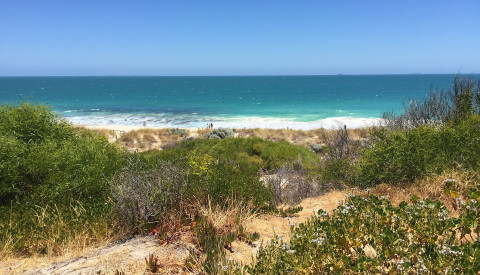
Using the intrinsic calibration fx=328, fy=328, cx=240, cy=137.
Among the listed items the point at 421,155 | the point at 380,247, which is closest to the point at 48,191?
the point at 380,247

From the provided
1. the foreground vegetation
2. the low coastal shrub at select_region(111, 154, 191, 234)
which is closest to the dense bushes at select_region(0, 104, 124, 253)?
the foreground vegetation

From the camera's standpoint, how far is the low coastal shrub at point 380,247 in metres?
3.20

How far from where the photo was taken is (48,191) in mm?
6551

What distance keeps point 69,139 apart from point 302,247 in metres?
8.62

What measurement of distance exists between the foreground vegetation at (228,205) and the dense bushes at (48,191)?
0.9 inches

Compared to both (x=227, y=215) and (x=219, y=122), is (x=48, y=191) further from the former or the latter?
(x=219, y=122)

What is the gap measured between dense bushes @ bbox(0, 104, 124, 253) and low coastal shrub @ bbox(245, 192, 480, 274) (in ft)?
12.0

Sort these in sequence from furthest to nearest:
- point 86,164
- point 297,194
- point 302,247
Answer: point 297,194, point 86,164, point 302,247

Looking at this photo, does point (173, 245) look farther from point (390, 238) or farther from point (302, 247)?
point (390, 238)

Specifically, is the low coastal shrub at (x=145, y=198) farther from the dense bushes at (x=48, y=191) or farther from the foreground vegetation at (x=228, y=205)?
the dense bushes at (x=48, y=191)

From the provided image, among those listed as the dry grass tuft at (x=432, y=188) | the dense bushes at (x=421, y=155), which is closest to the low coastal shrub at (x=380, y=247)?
the dry grass tuft at (x=432, y=188)

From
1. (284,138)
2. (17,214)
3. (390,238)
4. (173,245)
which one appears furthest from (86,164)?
(284,138)

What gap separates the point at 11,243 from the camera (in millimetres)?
5539

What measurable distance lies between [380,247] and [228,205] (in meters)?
3.00
